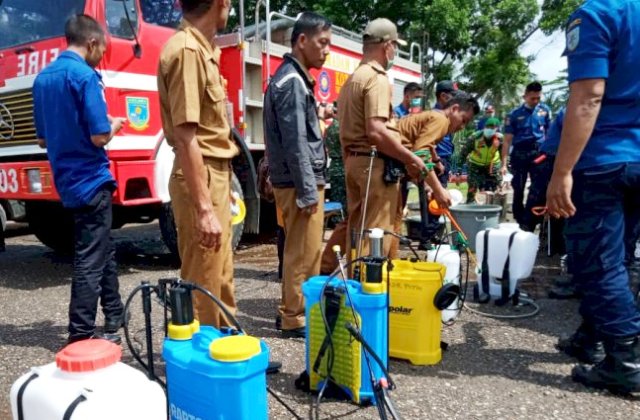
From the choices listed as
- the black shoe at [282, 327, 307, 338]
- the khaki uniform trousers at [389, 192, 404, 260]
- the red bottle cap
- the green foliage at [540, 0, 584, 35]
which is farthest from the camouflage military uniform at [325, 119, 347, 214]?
the green foliage at [540, 0, 584, 35]

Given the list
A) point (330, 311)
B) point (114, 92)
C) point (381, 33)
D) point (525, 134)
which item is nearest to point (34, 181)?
point (114, 92)

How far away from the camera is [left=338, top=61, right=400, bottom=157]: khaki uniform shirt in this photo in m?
3.25

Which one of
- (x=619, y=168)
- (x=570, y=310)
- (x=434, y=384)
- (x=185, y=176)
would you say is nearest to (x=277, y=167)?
(x=185, y=176)

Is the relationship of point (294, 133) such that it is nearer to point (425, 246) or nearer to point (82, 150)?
point (82, 150)

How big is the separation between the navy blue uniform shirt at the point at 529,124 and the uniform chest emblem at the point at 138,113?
4249 mm

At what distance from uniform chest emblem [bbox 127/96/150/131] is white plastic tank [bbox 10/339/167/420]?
131 inches

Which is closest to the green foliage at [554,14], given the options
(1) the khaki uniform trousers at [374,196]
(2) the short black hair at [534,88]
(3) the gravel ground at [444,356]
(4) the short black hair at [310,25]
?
(2) the short black hair at [534,88]

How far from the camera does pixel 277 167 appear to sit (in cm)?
320

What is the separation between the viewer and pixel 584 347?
9.52 feet

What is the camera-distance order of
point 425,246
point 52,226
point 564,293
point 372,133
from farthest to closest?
point 425,246
point 52,226
point 564,293
point 372,133

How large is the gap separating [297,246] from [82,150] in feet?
4.45

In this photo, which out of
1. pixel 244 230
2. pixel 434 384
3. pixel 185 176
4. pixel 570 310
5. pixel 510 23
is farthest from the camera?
pixel 510 23

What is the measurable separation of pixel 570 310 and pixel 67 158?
3.50 m

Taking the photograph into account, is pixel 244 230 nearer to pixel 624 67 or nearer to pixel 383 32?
pixel 383 32
